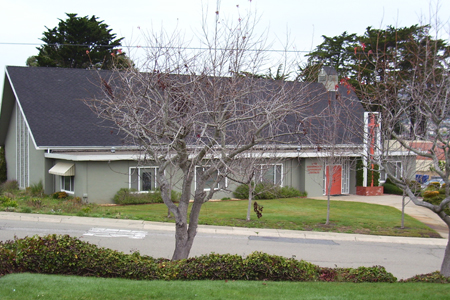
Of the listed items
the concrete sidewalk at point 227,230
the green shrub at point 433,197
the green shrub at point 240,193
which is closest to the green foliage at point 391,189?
the green shrub at point 433,197

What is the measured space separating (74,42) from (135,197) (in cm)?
2069

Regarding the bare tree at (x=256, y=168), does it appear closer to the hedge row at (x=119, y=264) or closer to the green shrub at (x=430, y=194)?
the hedge row at (x=119, y=264)

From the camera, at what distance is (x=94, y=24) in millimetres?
35375

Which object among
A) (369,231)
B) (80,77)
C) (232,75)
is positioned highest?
(80,77)

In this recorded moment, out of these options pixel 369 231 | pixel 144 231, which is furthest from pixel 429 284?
pixel 144 231

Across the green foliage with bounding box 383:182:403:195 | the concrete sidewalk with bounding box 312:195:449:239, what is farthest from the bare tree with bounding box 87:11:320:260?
the green foliage with bounding box 383:182:403:195

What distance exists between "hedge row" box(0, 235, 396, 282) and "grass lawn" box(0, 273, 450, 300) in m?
0.38

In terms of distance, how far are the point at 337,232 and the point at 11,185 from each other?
57.4 ft

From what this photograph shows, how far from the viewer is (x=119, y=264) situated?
7.63m

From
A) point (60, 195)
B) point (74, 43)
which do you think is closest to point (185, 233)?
point (60, 195)

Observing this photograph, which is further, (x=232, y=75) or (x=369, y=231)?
(x=369, y=231)

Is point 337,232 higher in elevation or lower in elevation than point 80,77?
lower

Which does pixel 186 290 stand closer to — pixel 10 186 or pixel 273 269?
pixel 273 269

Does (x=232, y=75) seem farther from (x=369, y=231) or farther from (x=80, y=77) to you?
(x=80, y=77)
